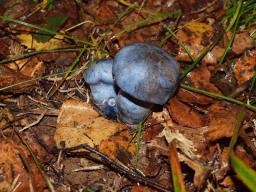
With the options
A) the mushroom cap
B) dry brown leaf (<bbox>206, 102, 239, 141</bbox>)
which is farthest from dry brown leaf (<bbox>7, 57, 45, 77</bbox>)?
dry brown leaf (<bbox>206, 102, 239, 141</bbox>)

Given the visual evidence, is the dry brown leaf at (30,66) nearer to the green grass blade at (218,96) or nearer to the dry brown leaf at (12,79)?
the dry brown leaf at (12,79)

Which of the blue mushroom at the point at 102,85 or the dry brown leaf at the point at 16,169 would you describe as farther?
the blue mushroom at the point at 102,85

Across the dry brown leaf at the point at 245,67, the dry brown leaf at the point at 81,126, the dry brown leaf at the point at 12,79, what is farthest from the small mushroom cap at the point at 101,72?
the dry brown leaf at the point at 245,67

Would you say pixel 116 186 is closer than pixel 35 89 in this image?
Yes

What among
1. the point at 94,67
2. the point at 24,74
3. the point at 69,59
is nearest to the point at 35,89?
the point at 24,74

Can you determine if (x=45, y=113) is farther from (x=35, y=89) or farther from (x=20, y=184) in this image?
(x=20, y=184)

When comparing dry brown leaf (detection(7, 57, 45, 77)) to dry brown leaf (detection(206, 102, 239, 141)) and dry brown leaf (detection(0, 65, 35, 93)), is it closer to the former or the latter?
dry brown leaf (detection(0, 65, 35, 93))

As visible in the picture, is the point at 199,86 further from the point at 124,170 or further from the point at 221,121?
the point at 124,170
